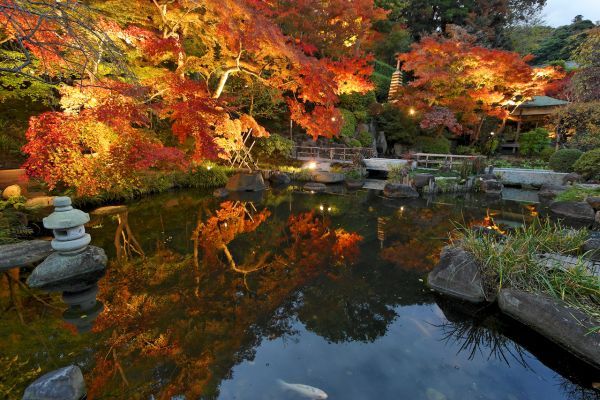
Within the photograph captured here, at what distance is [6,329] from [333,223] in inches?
265

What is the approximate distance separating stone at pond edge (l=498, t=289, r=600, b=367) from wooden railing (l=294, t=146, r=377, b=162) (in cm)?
1313

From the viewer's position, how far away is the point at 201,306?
14.3 feet

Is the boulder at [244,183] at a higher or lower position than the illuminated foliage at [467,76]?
lower

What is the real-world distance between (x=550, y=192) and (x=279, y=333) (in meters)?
13.6

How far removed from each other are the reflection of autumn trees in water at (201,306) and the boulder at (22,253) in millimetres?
1493

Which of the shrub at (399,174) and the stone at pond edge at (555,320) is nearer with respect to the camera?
the stone at pond edge at (555,320)

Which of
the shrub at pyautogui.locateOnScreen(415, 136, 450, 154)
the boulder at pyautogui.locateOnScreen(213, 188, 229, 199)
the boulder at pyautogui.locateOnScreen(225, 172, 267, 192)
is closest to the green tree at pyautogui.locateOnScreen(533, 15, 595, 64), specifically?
the shrub at pyautogui.locateOnScreen(415, 136, 450, 154)

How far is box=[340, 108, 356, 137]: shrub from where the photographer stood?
1919cm

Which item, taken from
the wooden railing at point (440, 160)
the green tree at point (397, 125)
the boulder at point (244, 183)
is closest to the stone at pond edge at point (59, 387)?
the boulder at point (244, 183)

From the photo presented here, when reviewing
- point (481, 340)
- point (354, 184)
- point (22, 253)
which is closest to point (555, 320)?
point (481, 340)

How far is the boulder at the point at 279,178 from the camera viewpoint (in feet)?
47.7

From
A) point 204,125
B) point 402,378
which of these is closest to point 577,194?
point 402,378

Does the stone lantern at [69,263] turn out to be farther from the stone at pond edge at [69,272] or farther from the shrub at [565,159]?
the shrub at [565,159]

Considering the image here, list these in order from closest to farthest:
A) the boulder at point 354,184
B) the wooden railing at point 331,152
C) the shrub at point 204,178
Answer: the shrub at point 204,178 < the boulder at point 354,184 < the wooden railing at point 331,152
